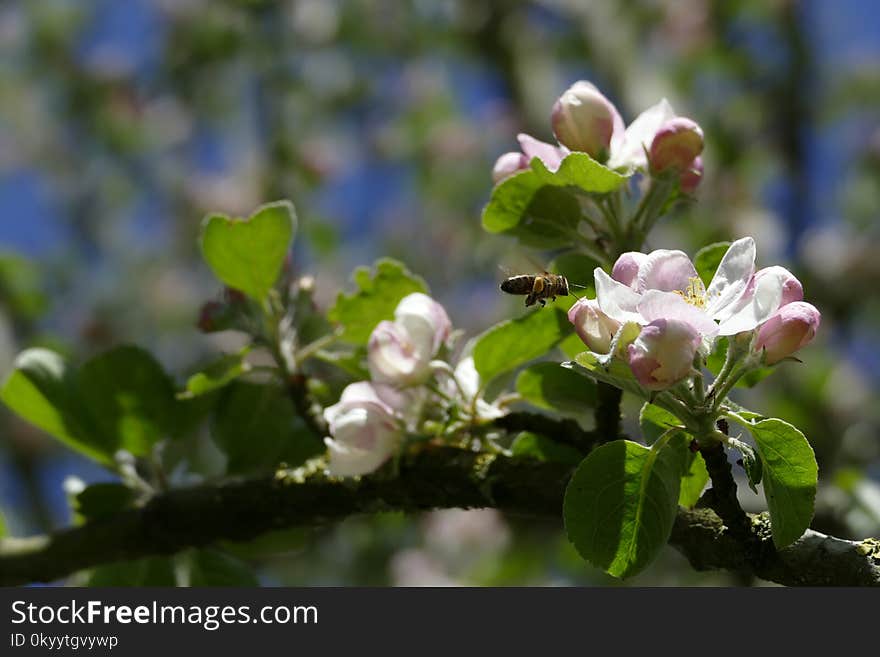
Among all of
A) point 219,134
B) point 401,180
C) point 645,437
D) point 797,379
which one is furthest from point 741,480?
point 219,134

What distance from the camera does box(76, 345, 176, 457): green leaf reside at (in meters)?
1.49

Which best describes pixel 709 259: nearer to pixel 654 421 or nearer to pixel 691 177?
pixel 691 177

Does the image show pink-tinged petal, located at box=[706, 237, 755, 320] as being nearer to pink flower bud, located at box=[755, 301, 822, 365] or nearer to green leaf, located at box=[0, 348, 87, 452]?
pink flower bud, located at box=[755, 301, 822, 365]

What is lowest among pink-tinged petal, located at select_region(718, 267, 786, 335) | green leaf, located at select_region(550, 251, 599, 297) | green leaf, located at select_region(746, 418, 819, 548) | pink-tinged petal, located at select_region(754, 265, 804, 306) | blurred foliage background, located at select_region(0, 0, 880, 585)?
green leaf, located at select_region(746, 418, 819, 548)

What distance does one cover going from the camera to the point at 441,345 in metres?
1.25

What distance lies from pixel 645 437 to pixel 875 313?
150 inches

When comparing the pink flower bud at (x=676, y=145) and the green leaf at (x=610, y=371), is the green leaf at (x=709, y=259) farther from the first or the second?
the green leaf at (x=610, y=371)

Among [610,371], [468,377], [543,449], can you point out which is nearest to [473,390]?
[468,377]

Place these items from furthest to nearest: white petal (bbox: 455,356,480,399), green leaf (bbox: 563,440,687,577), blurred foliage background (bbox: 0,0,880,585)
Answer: blurred foliage background (bbox: 0,0,880,585) < white petal (bbox: 455,356,480,399) < green leaf (bbox: 563,440,687,577)

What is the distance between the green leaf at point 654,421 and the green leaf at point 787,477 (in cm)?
9

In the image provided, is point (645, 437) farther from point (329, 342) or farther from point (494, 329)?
point (329, 342)

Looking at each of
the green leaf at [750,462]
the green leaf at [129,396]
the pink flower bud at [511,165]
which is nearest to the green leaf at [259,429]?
the green leaf at [129,396]

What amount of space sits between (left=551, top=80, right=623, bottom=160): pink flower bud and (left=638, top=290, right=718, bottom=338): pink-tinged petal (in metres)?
0.33

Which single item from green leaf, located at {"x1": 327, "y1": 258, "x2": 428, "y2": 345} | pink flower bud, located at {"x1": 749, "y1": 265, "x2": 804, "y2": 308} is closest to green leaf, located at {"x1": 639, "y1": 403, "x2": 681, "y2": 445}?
pink flower bud, located at {"x1": 749, "y1": 265, "x2": 804, "y2": 308}
